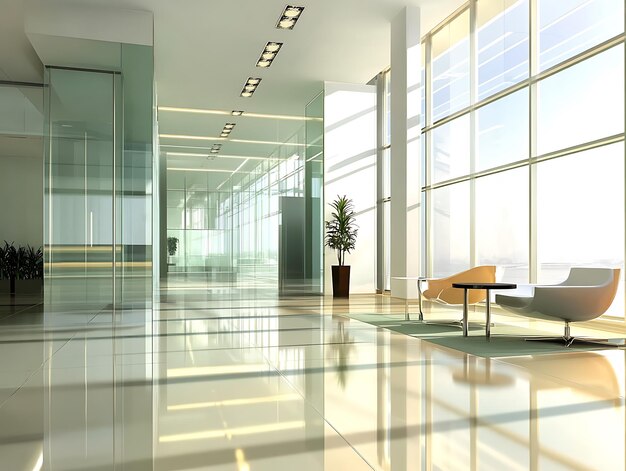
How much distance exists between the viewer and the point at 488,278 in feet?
23.4

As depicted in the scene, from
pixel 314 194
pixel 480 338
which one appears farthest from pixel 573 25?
pixel 314 194

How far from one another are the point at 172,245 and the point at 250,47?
21.9ft

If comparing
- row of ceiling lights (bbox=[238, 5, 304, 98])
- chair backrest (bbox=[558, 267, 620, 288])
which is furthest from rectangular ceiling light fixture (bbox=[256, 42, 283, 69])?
chair backrest (bbox=[558, 267, 620, 288])

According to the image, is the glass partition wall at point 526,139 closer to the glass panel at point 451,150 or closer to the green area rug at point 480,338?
the glass panel at point 451,150

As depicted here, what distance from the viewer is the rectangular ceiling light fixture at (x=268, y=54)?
10.4 meters

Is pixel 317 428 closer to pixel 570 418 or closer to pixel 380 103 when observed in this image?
pixel 570 418

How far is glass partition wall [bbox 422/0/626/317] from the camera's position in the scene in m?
7.30

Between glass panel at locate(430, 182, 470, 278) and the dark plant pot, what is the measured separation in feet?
5.68

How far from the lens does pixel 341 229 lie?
464 inches

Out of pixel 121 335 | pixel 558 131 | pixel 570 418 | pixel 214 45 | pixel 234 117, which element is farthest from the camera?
pixel 234 117

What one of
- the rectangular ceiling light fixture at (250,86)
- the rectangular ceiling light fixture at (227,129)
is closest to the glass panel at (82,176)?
the rectangular ceiling light fixture at (250,86)

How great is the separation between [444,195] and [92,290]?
634 cm

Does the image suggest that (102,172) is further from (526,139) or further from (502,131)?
(526,139)

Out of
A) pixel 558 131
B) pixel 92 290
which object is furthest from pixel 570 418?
pixel 92 290
